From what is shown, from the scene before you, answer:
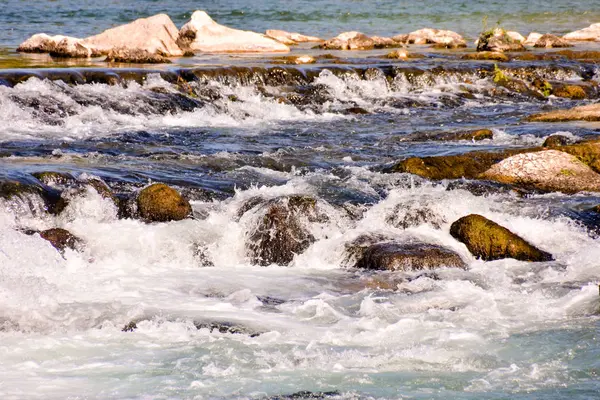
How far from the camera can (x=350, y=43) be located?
28.7m

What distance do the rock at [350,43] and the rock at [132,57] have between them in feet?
26.6

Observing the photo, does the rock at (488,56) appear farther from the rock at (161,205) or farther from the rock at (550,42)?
the rock at (161,205)

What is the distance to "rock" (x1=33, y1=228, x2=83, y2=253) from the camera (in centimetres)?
891

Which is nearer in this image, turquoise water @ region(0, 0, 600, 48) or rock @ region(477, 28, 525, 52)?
rock @ region(477, 28, 525, 52)

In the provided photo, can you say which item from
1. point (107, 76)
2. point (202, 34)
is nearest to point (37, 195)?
point (107, 76)

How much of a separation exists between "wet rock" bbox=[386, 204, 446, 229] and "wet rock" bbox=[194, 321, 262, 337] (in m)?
3.39

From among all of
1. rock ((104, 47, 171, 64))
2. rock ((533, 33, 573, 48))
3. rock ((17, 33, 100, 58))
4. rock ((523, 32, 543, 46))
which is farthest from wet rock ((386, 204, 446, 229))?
rock ((523, 32, 543, 46))

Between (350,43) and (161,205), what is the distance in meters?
19.8

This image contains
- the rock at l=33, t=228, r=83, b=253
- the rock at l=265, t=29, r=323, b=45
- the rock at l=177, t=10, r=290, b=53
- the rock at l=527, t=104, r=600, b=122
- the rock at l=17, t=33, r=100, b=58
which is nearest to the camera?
the rock at l=33, t=228, r=83, b=253

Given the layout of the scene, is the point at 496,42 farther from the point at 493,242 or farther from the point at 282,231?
the point at 282,231

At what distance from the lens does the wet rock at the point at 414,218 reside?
10032mm

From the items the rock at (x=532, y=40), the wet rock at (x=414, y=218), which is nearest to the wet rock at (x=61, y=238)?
the wet rock at (x=414, y=218)

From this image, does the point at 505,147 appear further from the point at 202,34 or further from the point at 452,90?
the point at 202,34

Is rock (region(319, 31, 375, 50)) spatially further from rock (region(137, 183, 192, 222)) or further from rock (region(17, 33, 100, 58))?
rock (region(137, 183, 192, 222))
